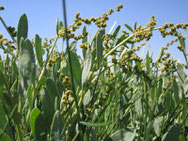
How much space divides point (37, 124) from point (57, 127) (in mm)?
74

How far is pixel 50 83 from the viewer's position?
0.68 meters

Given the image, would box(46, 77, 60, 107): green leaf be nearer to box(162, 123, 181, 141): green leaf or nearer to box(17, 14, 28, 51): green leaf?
box(17, 14, 28, 51): green leaf

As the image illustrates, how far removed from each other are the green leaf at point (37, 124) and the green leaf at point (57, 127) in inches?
1.8

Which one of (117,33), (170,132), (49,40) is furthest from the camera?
(49,40)

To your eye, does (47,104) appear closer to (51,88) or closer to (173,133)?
(51,88)

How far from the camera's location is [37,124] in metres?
0.63

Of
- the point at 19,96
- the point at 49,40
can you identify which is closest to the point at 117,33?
the point at 49,40

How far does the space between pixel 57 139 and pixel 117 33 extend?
638 mm

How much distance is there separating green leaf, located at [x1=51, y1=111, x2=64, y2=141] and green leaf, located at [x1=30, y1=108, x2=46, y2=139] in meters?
0.04

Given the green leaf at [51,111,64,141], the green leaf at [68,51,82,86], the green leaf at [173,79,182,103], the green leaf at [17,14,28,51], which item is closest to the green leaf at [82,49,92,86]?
the green leaf at [68,51,82,86]

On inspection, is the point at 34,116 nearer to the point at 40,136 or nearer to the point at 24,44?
the point at 40,136

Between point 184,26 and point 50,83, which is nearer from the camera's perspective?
point 50,83

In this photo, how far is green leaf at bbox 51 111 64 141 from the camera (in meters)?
0.58

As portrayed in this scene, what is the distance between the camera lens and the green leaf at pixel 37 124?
609 millimetres
